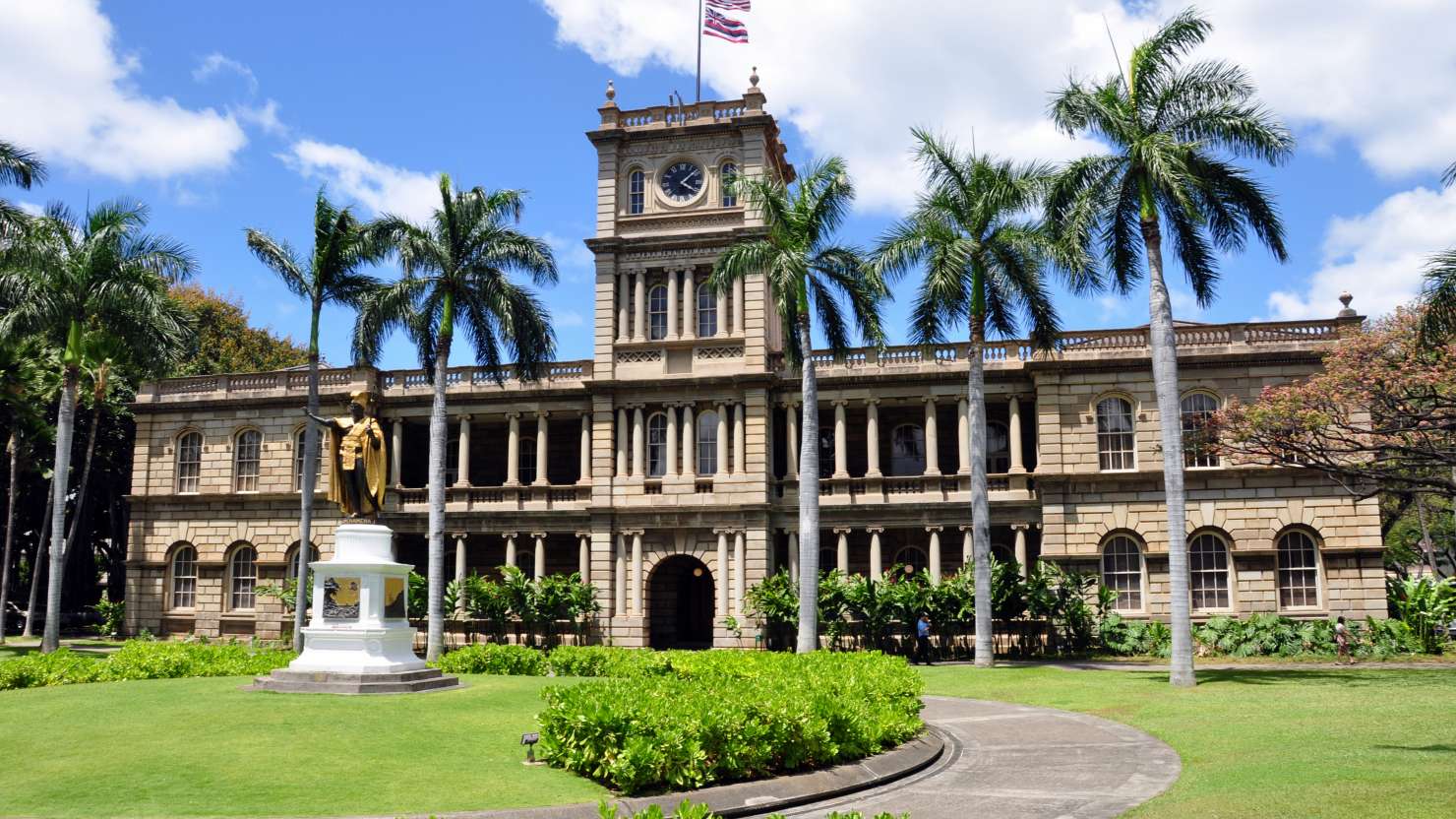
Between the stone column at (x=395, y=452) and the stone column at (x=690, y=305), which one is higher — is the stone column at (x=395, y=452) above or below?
below

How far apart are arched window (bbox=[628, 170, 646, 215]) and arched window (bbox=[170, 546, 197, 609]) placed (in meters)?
19.5

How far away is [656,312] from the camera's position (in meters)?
35.4

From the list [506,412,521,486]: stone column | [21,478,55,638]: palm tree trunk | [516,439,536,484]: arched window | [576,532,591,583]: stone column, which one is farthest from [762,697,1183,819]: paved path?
[21,478,55,638]: palm tree trunk

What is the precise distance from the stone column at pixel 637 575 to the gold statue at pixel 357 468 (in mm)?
14959

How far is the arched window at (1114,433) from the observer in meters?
32.0

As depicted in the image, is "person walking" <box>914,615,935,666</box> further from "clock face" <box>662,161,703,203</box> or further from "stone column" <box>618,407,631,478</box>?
"clock face" <box>662,161,703,203</box>

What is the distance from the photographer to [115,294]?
29609mm

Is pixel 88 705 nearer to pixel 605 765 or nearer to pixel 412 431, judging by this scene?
pixel 605 765

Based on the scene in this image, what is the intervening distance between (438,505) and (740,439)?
936 cm

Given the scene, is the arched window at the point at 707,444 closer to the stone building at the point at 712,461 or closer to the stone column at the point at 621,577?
the stone building at the point at 712,461

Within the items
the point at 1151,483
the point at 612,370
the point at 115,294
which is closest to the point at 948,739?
the point at 1151,483

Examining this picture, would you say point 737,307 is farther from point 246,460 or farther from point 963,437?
point 246,460

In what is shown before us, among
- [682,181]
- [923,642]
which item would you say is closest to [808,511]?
[923,642]

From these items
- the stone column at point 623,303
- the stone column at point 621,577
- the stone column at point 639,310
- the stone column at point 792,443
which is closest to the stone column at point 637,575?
the stone column at point 621,577
